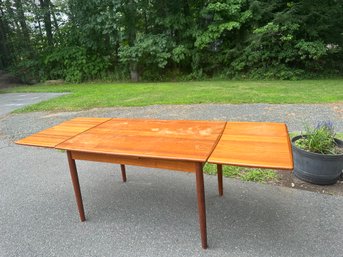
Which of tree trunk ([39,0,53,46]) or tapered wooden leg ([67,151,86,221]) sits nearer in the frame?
tapered wooden leg ([67,151,86,221])

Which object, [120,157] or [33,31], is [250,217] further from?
[33,31]

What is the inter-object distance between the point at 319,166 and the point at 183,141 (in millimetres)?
1326

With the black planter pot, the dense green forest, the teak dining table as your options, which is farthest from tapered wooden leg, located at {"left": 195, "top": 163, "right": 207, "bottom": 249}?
the dense green forest

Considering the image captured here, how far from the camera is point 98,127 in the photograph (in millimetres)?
2238

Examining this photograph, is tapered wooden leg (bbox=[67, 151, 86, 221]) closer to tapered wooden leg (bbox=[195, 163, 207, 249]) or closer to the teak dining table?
the teak dining table

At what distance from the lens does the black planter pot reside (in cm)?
217

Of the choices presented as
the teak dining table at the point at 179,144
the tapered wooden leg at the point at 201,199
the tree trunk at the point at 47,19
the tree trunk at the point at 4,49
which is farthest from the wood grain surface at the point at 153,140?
the tree trunk at the point at 4,49

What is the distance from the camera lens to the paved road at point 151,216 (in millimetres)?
1681

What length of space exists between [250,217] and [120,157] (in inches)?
42.9

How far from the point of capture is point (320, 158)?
218 cm

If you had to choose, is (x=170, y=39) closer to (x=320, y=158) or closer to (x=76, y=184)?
(x=320, y=158)

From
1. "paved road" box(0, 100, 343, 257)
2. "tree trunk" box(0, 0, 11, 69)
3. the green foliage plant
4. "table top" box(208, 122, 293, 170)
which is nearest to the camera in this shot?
"table top" box(208, 122, 293, 170)

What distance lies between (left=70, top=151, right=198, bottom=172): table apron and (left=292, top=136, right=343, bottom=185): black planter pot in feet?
4.28

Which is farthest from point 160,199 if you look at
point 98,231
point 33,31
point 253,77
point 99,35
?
point 33,31
